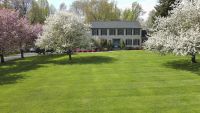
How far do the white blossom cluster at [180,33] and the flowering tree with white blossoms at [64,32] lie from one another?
31.3 feet

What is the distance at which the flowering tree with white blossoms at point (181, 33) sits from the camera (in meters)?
29.2

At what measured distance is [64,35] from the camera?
40656 millimetres

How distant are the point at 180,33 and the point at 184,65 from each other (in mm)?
3060

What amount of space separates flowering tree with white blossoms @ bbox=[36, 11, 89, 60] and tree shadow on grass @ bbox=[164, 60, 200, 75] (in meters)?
11.9

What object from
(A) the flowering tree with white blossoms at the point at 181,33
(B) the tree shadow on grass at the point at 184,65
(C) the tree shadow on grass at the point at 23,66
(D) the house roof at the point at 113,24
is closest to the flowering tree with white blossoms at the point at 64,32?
(C) the tree shadow on grass at the point at 23,66

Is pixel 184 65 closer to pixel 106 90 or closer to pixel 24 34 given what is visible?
pixel 106 90

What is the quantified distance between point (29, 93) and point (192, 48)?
14632 millimetres

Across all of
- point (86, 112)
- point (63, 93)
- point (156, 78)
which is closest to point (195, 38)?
point (156, 78)

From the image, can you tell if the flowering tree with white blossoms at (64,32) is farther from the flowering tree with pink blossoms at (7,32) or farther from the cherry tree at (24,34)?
the cherry tree at (24,34)

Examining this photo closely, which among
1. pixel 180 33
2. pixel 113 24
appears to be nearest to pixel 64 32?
pixel 180 33

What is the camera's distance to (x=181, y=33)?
31.0 m

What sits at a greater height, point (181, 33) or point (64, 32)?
Result: point (64, 32)

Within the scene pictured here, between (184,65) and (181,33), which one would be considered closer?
(181,33)

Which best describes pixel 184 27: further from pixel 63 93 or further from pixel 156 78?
pixel 63 93
